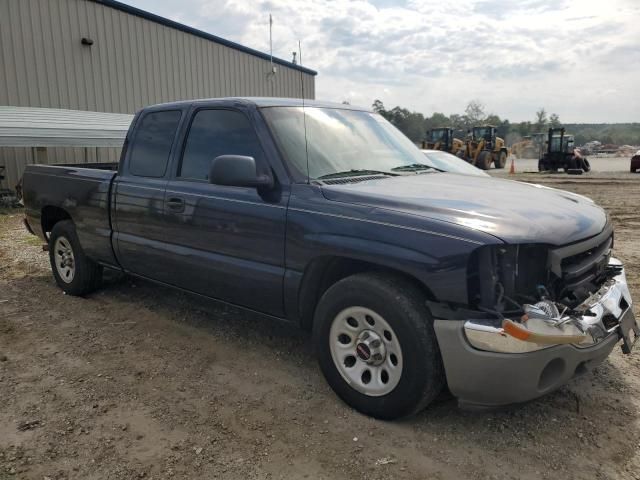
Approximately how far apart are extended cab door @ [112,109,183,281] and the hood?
66.9 inches

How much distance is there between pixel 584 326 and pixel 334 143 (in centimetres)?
198

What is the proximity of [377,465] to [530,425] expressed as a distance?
0.98 m

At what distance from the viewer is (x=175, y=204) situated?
159 inches

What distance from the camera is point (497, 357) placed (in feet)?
8.27

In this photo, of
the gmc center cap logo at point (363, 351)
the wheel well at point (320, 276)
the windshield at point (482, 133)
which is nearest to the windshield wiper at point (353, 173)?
the wheel well at point (320, 276)

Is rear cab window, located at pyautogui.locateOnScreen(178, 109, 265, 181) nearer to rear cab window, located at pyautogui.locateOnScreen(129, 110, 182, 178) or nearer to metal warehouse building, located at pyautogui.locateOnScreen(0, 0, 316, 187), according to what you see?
rear cab window, located at pyautogui.locateOnScreen(129, 110, 182, 178)

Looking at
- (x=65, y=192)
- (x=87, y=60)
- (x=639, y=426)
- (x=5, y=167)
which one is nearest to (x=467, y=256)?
(x=639, y=426)

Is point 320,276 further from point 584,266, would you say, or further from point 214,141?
point 584,266

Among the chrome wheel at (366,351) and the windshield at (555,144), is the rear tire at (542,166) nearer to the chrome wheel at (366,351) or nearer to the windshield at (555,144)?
the windshield at (555,144)

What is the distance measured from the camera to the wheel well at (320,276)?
3182 mm

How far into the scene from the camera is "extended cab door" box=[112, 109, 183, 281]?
425 cm

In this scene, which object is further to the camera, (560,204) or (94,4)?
(94,4)

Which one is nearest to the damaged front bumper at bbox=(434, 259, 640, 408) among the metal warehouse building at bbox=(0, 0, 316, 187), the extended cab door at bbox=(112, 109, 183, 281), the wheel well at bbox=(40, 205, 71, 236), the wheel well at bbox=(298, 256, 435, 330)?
the wheel well at bbox=(298, 256, 435, 330)

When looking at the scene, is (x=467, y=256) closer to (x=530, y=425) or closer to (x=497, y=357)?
(x=497, y=357)
